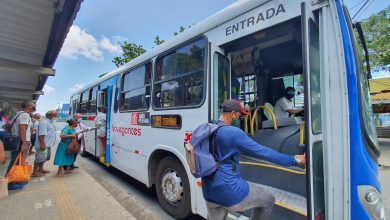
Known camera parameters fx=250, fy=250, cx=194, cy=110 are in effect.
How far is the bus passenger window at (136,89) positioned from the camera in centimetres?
421

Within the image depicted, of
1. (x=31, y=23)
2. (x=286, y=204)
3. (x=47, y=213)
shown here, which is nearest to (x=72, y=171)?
(x=47, y=213)

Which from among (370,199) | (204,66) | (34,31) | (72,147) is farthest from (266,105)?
(34,31)

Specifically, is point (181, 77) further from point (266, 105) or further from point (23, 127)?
point (23, 127)

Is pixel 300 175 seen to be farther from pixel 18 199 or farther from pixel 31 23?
pixel 31 23

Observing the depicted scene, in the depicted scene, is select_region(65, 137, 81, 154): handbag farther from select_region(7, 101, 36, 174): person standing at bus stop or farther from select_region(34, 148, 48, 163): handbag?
select_region(7, 101, 36, 174): person standing at bus stop

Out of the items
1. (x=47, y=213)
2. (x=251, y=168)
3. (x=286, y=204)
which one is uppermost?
(x=251, y=168)

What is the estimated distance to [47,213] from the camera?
12.9 ft

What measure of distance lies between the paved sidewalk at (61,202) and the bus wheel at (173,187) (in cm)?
64

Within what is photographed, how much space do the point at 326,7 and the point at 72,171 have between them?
700 centimetres

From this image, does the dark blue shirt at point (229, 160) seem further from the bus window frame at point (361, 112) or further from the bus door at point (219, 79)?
the bus door at point (219, 79)

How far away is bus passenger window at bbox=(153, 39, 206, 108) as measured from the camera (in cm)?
313

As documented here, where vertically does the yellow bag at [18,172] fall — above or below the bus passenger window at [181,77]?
below

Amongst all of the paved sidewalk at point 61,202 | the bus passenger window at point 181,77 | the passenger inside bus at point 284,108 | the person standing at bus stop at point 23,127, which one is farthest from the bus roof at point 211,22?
the person standing at bus stop at point 23,127

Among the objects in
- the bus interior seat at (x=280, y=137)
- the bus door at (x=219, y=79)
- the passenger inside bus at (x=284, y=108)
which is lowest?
the bus interior seat at (x=280, y=137)
